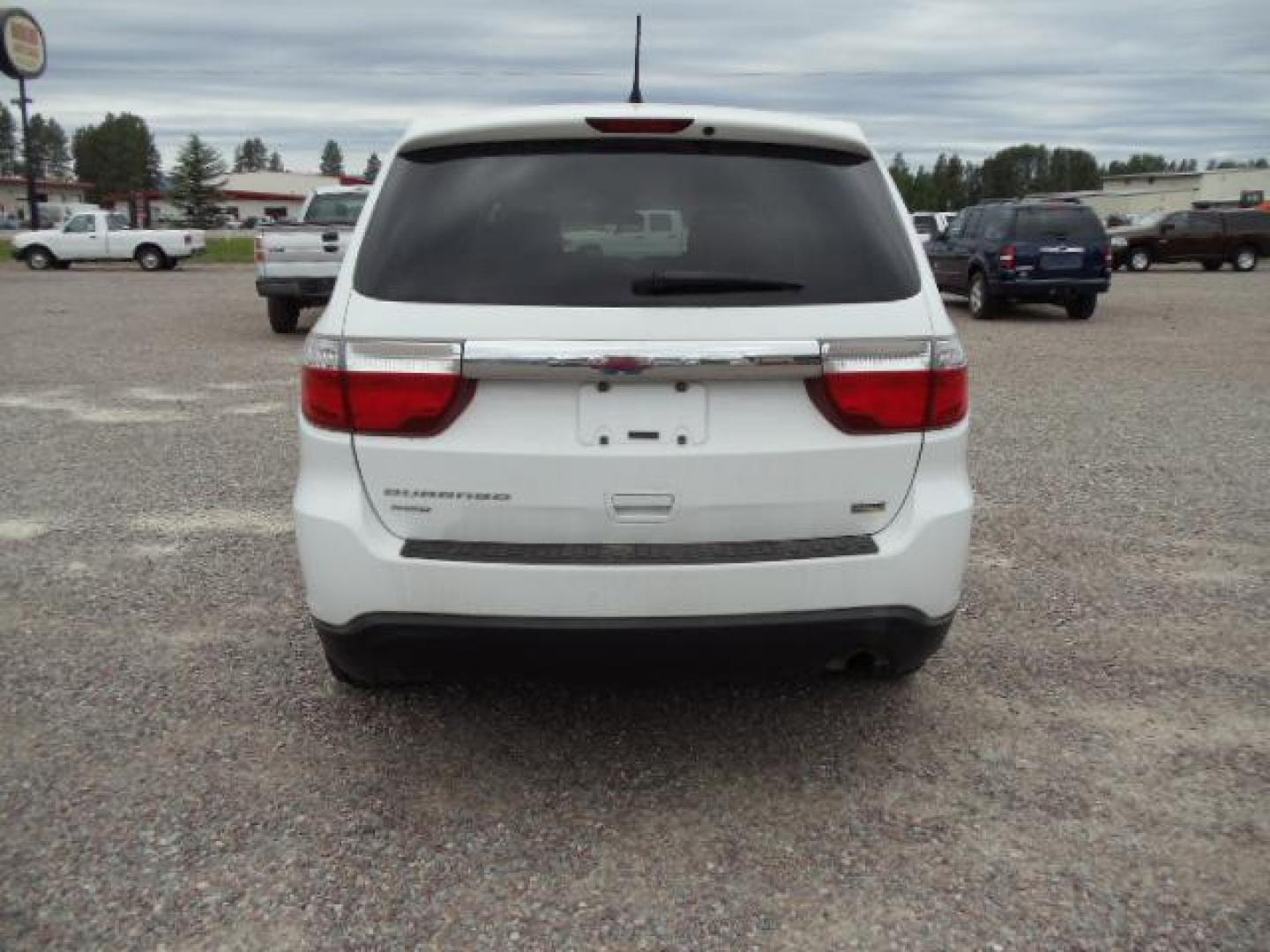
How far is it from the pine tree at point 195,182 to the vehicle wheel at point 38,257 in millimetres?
80747

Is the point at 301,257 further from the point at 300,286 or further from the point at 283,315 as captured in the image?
the point at 283,315

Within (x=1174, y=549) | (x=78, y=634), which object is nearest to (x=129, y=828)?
(x=78, y=634)

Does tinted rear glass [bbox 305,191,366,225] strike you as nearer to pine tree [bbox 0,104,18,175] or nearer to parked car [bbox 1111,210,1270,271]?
parked car [bbox 1111,210,1270,271]

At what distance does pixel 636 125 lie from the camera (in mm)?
3039

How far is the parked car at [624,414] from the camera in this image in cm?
282

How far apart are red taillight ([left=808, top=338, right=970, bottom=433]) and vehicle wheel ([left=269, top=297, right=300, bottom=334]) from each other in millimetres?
13252

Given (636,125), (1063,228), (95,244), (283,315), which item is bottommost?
(95,244)

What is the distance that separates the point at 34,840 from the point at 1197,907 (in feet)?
9.38

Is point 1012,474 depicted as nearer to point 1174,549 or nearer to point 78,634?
point 1174,549

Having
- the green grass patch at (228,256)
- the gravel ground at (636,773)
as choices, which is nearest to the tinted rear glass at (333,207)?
the gravel ground at (636,773)

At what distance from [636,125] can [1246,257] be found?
114ft

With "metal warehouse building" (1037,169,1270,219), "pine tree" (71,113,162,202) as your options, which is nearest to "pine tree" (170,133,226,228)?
"pine tree" (71,113,162,202)

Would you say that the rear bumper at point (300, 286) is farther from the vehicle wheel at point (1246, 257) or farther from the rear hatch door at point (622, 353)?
the vehicle wheel at point (1246, 257)

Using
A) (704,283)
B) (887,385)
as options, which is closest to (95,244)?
(704,283)
